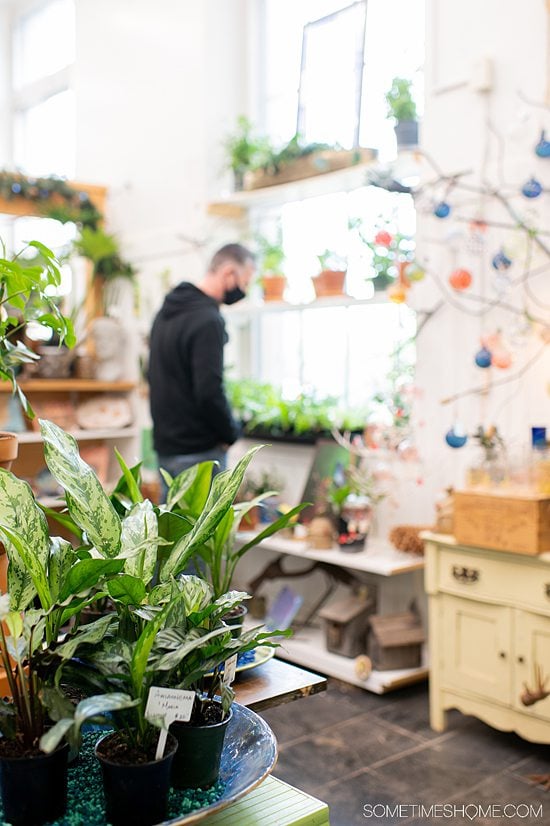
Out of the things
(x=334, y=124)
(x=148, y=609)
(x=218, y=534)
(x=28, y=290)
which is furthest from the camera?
(x=334, y=124)

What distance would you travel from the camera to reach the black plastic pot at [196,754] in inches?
50.1

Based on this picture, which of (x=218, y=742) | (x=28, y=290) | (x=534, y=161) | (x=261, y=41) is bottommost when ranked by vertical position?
(x=218, y=742)

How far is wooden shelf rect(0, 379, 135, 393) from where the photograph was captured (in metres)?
5.36

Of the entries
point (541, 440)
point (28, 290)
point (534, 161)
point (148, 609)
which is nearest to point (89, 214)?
point (534, 161)

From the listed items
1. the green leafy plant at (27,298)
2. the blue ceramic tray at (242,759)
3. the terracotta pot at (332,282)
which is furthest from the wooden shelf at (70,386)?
the blue ceramic tray at (242,759)

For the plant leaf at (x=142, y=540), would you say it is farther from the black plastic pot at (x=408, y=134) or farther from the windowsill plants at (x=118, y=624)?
the black plastic pot at (x=408, y=134)

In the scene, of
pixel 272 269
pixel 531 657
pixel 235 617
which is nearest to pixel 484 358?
pixel 531 657

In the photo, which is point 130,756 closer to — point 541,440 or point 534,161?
point 541,440

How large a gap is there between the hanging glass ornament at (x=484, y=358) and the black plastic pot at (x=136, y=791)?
254 centimetres

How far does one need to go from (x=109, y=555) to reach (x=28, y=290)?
501 millimetres

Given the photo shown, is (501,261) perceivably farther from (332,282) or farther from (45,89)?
(45,89)

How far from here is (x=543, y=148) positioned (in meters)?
3.33

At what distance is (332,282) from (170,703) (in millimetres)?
3477

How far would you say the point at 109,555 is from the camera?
1.38m
